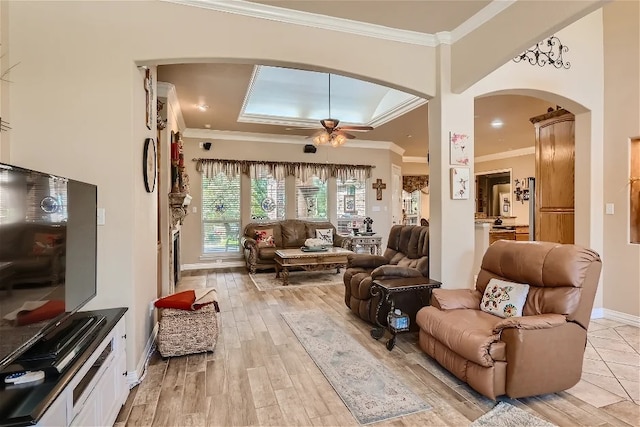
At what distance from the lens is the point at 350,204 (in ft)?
27.4

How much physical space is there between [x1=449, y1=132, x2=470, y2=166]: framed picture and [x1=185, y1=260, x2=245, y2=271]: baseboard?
5321 millimetres

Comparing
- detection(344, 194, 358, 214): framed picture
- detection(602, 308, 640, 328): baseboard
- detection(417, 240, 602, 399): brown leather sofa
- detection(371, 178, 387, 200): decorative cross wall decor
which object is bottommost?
detection(602, 308, 640, 328): baseboard

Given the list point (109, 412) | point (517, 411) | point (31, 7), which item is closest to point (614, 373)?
point (517, 411)

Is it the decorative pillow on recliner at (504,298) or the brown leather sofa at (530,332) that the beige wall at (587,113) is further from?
the decorative pillow on recliner at (504,298)

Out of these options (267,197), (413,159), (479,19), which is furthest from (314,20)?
(413,159)

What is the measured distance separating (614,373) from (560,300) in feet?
3.13

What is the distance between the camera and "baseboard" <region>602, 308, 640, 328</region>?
12.5 ft

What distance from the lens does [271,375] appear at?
2709 millimetres

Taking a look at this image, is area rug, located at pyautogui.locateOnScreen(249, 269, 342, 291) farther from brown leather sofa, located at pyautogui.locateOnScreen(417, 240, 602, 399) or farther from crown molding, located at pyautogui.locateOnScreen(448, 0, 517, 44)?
crown molding, located at pyautogui.locateOnScreen(448, 0, 517, 44)

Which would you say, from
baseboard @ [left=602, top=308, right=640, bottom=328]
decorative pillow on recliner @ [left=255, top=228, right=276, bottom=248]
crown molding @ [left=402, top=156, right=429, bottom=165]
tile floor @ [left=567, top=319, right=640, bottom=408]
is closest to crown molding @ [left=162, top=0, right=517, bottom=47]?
tile floor @ [left=567, top=319, right=640, bottom=408]

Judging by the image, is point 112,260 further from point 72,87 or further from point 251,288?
point 251,288

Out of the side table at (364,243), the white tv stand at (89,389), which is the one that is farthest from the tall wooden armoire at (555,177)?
the white tv stand at (89,389)

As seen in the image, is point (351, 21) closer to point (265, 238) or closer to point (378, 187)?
point (265, 238)

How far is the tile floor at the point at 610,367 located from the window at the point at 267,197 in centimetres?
574
